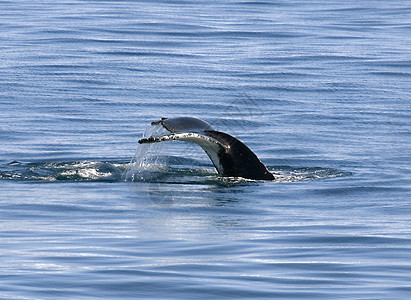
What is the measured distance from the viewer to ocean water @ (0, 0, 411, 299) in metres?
8.77

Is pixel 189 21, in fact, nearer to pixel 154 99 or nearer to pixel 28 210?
pixel 154 99

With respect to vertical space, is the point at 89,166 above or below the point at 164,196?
above

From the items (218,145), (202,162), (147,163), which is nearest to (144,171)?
(147,163)

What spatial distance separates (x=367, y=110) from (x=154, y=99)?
360 centimetres

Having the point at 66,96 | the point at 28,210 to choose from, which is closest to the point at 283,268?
the point at 28,210

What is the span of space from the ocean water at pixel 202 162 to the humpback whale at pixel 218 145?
209 millimetres

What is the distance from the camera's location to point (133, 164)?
46.9ft

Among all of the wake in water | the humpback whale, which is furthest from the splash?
the humpback whale

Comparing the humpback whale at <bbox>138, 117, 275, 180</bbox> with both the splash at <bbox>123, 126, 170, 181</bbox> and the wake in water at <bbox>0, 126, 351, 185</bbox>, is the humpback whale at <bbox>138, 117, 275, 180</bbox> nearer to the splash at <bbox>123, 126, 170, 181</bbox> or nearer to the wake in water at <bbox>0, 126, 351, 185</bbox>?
the wake in water at <bbox>0, 126, 351, 185</bbox>

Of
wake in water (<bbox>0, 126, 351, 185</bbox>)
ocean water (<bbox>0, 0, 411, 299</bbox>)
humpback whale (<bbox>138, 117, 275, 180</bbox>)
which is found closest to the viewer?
ocean water (<bbox>0, 0, 411, 299</bbox>)

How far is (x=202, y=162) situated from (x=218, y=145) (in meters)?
2.42

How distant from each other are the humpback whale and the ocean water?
0.21 meters

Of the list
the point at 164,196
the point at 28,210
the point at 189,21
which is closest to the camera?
the point at 28,210

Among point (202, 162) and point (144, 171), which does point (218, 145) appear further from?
point (202, 162)
